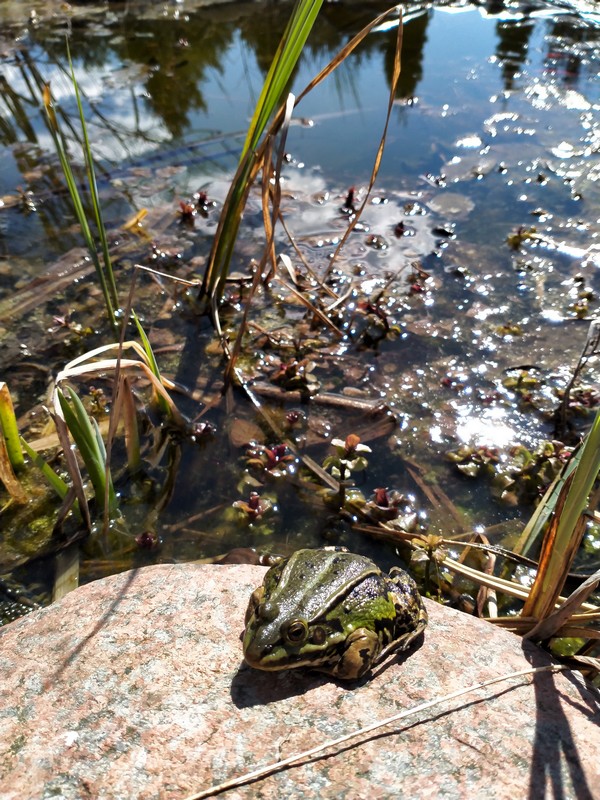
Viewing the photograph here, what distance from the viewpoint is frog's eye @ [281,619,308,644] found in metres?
2.57

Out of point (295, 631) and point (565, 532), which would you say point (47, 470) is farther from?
point (565, 532)

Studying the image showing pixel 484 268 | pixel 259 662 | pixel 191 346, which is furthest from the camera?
pixel 484 268

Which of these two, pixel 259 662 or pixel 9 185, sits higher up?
pixel 9 185

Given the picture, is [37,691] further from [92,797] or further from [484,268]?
[484,268]

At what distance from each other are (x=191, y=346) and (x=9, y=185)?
12.7 feet

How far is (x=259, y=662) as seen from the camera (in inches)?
100.0

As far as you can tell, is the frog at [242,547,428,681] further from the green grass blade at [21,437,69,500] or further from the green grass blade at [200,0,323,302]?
the green grass blade at [200,0,323,302]

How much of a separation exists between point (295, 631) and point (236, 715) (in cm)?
Result: 38

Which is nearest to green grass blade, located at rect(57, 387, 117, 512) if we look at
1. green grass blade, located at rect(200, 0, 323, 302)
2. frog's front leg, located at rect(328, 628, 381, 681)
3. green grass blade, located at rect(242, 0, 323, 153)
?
frog's front leg, located at rect(328, 628, 381, 681)

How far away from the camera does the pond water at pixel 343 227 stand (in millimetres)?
4504

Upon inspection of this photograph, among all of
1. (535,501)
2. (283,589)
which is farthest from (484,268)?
(283,589)

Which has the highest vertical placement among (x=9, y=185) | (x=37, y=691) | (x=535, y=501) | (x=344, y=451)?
(x=9, y=185)

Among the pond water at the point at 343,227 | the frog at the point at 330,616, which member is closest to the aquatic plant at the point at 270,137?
the pond water at the point at 343,227

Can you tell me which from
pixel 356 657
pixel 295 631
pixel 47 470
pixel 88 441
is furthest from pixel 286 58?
pixel 356 657
